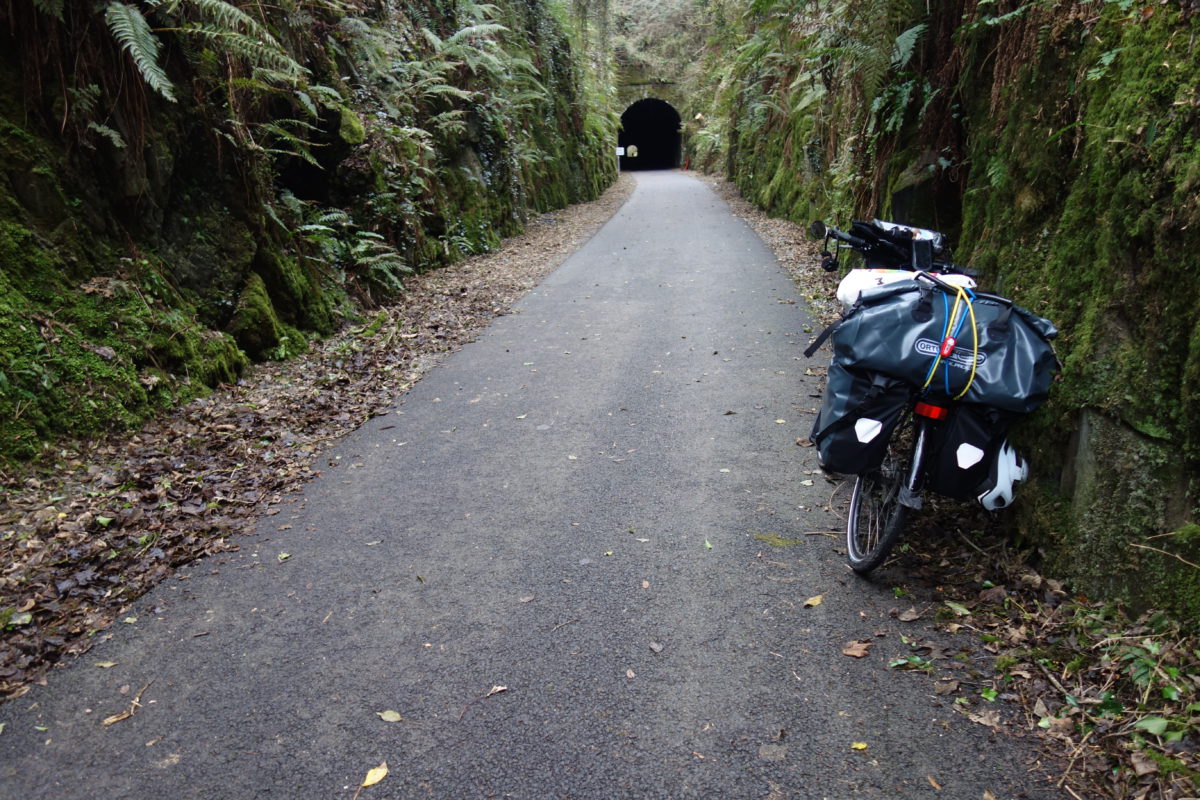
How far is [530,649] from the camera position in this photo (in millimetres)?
3473

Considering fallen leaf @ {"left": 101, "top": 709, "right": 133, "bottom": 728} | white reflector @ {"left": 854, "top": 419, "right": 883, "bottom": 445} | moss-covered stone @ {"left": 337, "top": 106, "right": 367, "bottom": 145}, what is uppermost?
moss-covered stone @ {"left": 337, "top": 106, "right": 367, "bottom": 145}

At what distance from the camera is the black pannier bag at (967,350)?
344 centimetres

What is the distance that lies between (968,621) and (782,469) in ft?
6.22

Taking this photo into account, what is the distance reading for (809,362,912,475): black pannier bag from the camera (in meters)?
3.57

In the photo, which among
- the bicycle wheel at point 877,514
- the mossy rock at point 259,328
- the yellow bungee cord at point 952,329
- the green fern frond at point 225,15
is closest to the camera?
the yellow bungee cord at point 952,329

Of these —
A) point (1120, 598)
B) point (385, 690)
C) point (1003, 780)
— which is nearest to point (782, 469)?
point (1120, 598)

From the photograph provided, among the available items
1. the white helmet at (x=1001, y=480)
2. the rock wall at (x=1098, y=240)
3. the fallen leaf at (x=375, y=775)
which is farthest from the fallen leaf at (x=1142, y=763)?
the fallen leaf at (x=375, y=775)

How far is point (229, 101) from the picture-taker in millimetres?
7211

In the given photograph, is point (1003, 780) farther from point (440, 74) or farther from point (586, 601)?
point (440, 74)

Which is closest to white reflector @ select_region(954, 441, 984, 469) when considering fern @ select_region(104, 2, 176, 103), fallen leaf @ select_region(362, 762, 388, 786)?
fallen leaf @ select_region(362, 762, 388, 786)

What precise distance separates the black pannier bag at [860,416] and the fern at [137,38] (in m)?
→ 5.36

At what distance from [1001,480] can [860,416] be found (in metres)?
0.76

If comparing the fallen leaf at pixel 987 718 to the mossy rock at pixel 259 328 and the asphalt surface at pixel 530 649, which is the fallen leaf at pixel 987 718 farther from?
the mossy rock at pixel 259 328

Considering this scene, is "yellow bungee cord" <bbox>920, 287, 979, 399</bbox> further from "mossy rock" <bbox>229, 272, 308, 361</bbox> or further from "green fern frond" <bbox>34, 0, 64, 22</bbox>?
"green fern frond" <bbox>34, 0, 64, 22</bbox>
